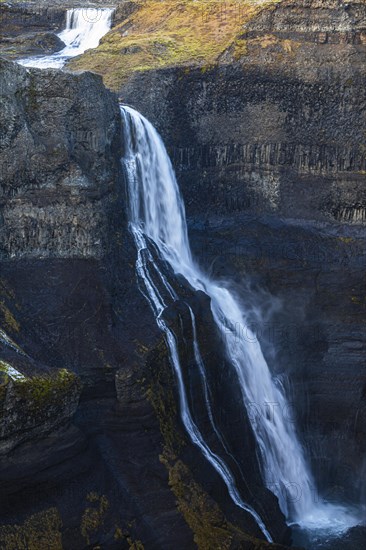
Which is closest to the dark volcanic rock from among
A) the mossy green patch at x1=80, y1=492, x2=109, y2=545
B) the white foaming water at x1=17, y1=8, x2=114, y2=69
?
the white foaming water at x1=17, y1=8, x2=114, y2=69

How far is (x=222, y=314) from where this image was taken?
25.6 m

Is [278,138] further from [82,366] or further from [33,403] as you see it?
[33,403]

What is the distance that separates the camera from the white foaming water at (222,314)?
2419 centimetres

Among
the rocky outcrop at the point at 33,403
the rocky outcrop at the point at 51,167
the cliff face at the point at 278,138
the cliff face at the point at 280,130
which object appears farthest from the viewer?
the cliff face at the point at 280,130

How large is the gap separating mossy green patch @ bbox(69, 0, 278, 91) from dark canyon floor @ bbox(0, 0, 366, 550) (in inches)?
4.9

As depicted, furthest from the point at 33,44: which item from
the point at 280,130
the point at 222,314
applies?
the point at 222,314

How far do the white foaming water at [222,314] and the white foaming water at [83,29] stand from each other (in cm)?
1198

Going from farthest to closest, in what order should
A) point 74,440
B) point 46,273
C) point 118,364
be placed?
point 46,273 < point 118,364 < point 74,440

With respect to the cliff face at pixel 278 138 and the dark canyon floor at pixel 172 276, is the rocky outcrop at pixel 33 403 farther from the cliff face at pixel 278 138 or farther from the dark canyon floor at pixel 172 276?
the cliff face at pixel 278 138

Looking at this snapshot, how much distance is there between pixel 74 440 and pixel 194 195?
53.2 feet

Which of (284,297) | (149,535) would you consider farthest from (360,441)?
(149,535)

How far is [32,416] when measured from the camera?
15.7 metres

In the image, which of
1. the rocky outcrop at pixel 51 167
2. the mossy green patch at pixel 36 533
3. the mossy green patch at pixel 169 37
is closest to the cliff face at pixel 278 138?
the mossy green patch at pixel 169 37

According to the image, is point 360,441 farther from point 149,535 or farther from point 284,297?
point 149,535
